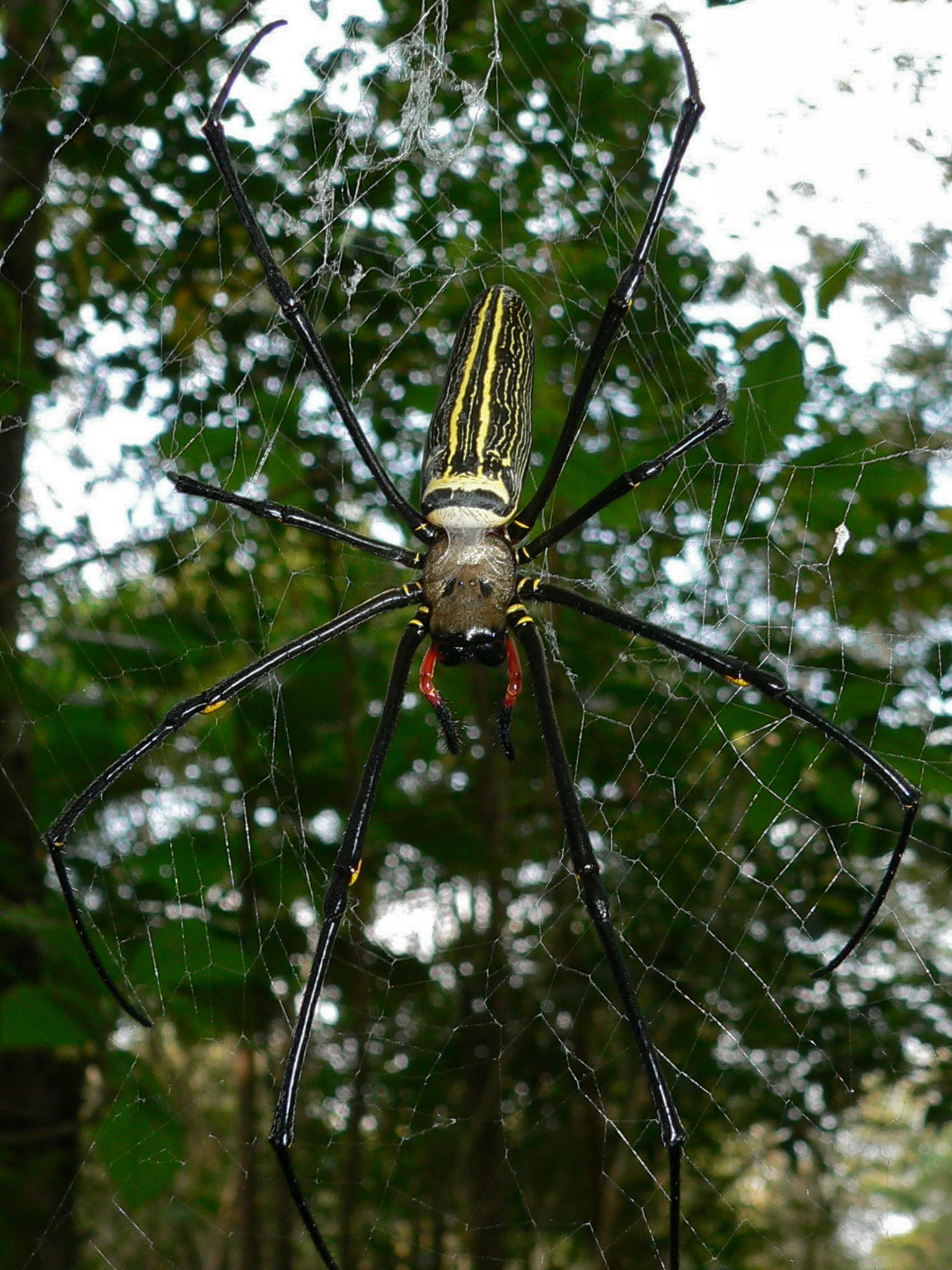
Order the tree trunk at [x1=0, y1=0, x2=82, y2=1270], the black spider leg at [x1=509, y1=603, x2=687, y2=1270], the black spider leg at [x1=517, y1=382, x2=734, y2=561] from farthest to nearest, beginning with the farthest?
the tree trunk at [x1=0, y1=0, x2=82, y2=1270] < the black spider leg at [x1=517, y1=382, x2=734, y2=561] < the black spider leg at [x1=509, y1=603, x2=687, y2=1270]

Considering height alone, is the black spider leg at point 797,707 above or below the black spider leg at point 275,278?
below

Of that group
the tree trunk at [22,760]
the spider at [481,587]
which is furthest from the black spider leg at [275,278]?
the tree trunk at [22,760]

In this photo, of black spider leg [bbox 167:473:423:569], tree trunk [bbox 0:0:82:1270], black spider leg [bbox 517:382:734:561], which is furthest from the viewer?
tree trunk [bbox 0:0:82:1270]

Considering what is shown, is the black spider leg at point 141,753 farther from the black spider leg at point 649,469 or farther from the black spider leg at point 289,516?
the black spider leg at point 649,469

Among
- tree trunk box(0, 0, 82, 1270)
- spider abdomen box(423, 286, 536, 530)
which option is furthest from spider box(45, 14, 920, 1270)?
tree trunk box(0, 0, 82, 1270)

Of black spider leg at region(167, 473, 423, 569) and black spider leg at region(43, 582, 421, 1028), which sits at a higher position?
black spider leg at region(167, 473, 423, 569)

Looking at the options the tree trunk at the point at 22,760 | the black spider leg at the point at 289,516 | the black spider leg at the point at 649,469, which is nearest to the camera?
the black spider leg at the point at 649,469

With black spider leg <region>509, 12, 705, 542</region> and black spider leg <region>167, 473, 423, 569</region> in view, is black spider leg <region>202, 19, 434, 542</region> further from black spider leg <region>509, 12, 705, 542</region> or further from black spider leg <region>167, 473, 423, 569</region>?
black spider leg <region>509, 12, 705, 542</region>

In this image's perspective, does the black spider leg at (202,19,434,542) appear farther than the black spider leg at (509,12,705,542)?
Yes

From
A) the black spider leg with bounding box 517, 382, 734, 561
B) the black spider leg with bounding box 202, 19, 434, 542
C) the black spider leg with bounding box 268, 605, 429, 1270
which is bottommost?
the black spider leg with bounding box 268, 605, 429, 1270
